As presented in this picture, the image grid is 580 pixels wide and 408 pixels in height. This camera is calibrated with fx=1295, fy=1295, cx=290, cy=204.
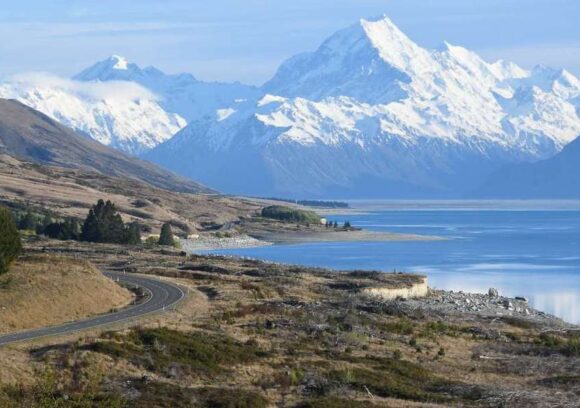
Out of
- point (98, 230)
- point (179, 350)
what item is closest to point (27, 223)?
point (98, 230)

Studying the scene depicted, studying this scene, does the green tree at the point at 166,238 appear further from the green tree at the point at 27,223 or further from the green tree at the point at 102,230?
the green tree at the point at 27,223

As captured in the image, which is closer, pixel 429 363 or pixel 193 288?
pixel 429 363

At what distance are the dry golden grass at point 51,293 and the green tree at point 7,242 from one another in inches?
23.5

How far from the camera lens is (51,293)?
57375 mm

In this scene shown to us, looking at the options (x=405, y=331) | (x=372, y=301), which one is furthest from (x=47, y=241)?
(x=405, y=331)

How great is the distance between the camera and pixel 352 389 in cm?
4562

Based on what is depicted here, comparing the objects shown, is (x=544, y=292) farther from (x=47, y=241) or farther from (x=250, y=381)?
(x=250, y=381)

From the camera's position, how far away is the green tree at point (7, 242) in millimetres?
→ 59044

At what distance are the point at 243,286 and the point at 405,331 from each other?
51.2 ft

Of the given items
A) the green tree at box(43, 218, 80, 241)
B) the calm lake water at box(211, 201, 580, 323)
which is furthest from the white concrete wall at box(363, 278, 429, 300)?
the green tree at box(43, 218, 80, 241)

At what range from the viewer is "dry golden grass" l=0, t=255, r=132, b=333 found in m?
53.2

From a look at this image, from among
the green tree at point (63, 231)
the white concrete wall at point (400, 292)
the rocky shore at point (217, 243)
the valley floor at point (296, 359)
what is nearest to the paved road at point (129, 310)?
the valley floor at point (296, 359)

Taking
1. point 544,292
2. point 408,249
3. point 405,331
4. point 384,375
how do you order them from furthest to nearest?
point 408,249
point 544,292
point 405,331
point 384,375

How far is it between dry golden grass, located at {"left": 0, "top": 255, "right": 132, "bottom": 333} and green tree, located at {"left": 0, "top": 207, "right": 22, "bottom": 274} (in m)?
0.60
